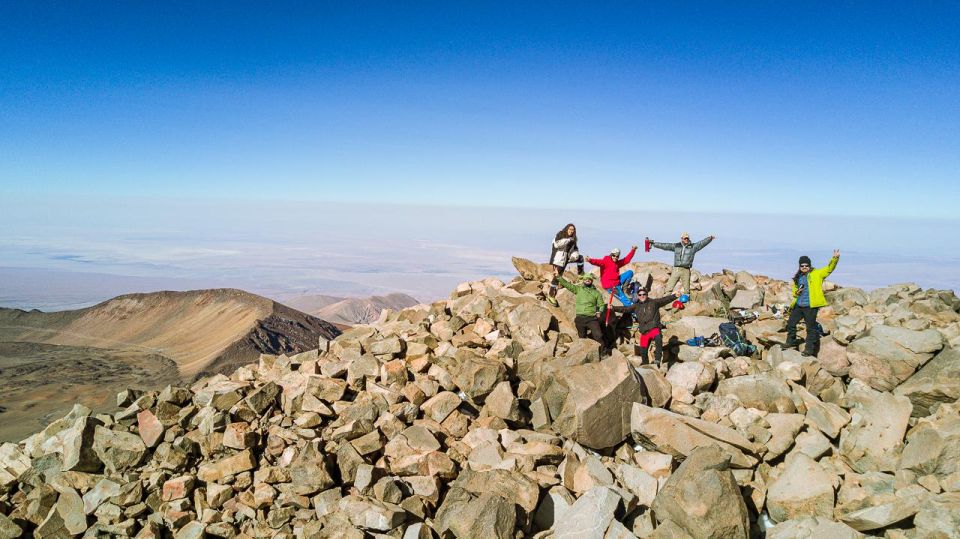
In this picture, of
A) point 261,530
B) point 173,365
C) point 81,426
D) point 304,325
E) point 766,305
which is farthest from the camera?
point 304,325

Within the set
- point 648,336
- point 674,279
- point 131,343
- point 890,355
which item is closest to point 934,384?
point 890,355

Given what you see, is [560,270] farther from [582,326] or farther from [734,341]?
[734,341]

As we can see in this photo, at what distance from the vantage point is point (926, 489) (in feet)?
26.3

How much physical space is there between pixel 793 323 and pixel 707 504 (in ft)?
24.3

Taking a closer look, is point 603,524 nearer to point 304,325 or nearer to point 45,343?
point 304,325

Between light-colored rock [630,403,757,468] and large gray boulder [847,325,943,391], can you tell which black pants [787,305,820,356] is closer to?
large gray boulder [847,325,943,391]

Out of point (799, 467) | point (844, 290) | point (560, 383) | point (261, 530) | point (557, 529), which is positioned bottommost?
point (261, 530)

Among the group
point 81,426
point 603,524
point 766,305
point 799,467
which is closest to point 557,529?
point 603,524

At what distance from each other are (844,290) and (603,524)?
51.6 ft

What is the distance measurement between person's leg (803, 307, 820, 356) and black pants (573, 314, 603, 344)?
16.6 feet

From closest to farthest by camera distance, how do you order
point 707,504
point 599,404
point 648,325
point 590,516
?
point 707,504 < point 590,516 < point 599,404 < point 648,325

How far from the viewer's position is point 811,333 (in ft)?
39.3

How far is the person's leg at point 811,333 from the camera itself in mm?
11977

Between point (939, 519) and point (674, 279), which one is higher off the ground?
point (674, 279)
